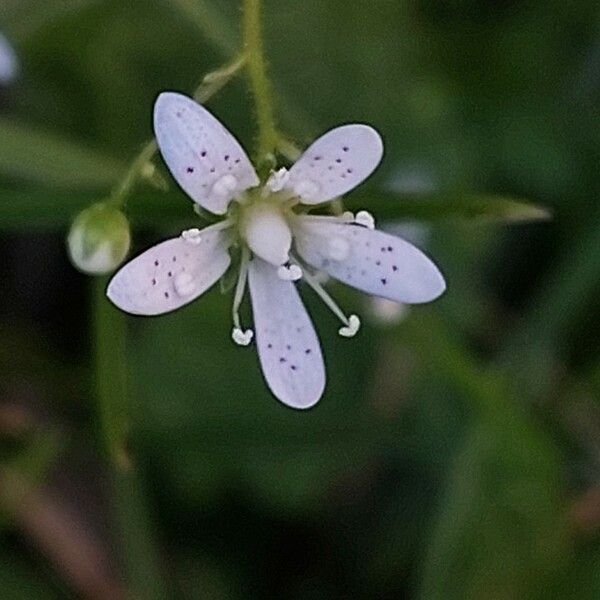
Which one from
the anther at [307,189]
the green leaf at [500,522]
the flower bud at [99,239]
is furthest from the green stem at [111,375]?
the green leaf at [500,522]

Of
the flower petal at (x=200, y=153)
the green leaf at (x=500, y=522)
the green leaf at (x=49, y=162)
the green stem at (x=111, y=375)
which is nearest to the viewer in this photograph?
the flower petal at (x=200, y=153)

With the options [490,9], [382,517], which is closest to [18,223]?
[382,517]

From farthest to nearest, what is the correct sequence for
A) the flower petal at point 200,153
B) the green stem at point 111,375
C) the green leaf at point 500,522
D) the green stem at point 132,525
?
the green leaf at point 500,522, the green stem at point 132,525, the green stem at point 111,375, the flower petal at point 200,153

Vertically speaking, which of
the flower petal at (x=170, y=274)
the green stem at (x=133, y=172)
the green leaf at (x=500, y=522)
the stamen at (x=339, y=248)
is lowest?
the flower petal at (x=170, y=274)

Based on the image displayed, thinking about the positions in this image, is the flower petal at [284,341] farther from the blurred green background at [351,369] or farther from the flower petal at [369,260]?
the blurred green background at [351,369]

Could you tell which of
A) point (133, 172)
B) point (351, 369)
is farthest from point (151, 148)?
point (351, 369)

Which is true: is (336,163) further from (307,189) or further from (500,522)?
(500,522)

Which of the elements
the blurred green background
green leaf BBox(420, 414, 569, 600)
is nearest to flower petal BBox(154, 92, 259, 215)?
the blurred green background
